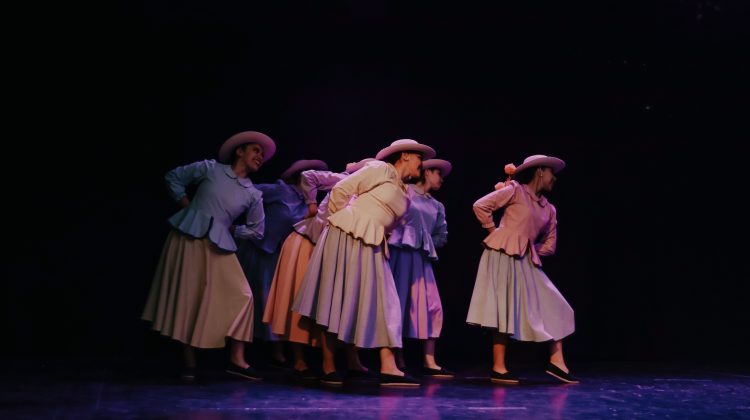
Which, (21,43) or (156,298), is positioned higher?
(21,43)

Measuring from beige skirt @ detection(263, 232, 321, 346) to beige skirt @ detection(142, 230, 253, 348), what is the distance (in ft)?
0.83

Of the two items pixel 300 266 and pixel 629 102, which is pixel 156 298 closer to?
pixel 300 266

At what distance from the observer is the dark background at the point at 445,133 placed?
6.29 metres

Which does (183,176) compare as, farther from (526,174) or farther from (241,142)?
(526,174)

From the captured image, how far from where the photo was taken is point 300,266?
5.53 m

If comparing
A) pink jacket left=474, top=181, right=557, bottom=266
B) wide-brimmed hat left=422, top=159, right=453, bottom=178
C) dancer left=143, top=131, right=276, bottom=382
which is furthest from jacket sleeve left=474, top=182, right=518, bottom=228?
dancer left=143, top=131, right=276, bottom=382

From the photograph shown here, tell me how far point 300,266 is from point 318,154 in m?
1.50

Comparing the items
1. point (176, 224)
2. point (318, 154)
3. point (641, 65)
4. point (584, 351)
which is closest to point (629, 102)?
point (641, 65)

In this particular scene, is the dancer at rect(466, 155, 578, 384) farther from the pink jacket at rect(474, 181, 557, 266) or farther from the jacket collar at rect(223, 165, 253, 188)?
the jacket collar at rect(223, 165, 253, 188)

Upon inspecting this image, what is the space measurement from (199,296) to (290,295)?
1.93 feet

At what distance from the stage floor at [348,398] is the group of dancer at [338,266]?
259 mm

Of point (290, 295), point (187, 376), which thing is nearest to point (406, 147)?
point (290, 295)

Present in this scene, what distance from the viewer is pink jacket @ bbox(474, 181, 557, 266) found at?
561cm

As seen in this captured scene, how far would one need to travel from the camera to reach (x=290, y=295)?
17.9 feet
